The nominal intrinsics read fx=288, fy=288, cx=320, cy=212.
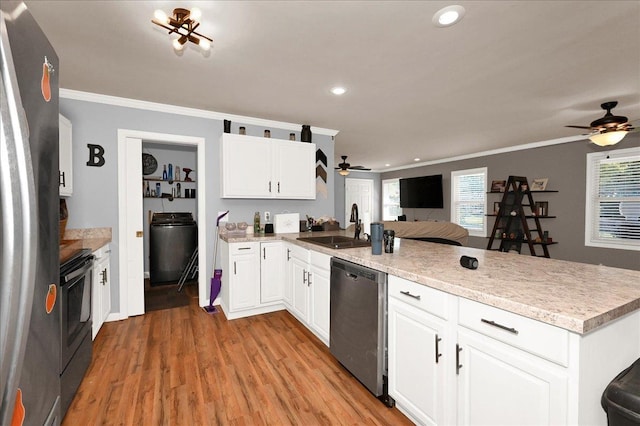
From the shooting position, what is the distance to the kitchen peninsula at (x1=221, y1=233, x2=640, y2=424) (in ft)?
3.29

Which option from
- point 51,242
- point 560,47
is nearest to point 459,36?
point 560,47

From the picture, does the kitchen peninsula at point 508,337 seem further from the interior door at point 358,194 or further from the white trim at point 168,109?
the interior door at point 358,194

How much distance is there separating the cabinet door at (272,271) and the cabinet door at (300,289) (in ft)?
0.94

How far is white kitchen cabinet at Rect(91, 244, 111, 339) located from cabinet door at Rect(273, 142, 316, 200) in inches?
78.8

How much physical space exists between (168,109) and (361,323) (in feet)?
10.8

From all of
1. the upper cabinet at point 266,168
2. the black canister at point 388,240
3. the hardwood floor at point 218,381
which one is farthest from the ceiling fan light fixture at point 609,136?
the hardwood floor at point 218,381

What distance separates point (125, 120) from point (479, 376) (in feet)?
13.2

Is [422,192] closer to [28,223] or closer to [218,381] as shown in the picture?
[218,381]

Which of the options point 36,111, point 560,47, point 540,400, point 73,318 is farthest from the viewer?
point 560,47

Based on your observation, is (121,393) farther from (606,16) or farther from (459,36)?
(606,16)

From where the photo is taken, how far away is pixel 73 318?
188 cm

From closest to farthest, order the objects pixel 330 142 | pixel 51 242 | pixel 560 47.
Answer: pixel 51 242, pixel 560 47, pixel 330 142

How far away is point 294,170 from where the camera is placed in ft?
13.1

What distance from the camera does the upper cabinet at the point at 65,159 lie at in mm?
2709
